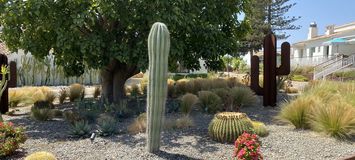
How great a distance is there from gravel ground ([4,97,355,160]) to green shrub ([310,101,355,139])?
0.62 ft

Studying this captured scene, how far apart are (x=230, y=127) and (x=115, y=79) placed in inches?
258

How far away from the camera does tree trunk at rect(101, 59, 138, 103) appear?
12586 mm

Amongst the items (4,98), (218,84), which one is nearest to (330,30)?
(218,84)

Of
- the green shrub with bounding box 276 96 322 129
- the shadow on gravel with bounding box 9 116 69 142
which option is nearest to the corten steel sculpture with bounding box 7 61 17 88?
the shadow on gravel with bounding box 9 116 69 142

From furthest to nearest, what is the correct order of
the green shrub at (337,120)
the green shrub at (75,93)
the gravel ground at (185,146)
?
the green shrub at (75,93), the green shrub at (337,120), the gravel ground at (185,146)

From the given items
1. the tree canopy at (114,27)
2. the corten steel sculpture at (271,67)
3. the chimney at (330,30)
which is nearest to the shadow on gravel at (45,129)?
the tree canopy at (114,27)

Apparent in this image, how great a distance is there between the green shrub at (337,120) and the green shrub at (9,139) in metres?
5.56

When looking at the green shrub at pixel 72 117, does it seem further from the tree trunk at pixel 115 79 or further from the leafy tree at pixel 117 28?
the tree trunk at pixel 115 79

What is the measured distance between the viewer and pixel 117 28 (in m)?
11.1

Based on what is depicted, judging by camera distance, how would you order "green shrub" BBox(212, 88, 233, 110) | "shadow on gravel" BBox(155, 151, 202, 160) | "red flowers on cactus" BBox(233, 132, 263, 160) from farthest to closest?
"green shrub" BBox(212, 88, 233, 110)
"shadow on gravel" BBox(155, 151, 202, 160)
"red flowers on cactus" BBox(233, 132, 263, 160)

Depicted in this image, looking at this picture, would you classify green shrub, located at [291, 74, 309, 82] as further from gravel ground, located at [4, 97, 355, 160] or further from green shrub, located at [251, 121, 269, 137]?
green shrub, located at [251, 121, 269, 137]

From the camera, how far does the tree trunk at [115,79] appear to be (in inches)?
496

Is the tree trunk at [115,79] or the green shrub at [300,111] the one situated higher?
the tree trunk at [115,79]

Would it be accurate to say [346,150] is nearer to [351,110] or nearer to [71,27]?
[351,110]
